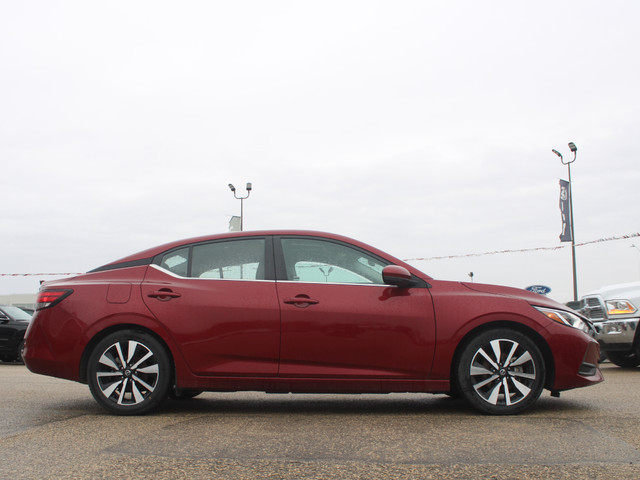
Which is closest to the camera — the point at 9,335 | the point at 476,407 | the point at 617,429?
the point at 617,429

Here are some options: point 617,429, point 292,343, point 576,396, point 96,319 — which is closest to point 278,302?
point 292,343

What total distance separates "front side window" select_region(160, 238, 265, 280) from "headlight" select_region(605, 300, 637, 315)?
6.49 m

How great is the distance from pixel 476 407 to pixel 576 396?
1972mm

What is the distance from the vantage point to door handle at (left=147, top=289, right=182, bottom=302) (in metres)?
5.63

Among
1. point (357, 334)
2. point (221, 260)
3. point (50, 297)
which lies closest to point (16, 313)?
point (50, 297)

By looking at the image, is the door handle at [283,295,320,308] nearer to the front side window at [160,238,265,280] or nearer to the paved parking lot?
the front side window at [160,238,265,280]

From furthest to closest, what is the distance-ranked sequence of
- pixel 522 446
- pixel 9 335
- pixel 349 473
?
pixel 9 335 → pixel 522 446 → pixel 349 473

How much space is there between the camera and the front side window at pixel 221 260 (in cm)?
577

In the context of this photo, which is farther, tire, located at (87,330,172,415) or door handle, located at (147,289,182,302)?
door handle, located at (147,289,182,302)

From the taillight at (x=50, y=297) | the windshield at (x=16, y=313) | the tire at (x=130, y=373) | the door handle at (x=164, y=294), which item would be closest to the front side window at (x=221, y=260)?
the door handle at (x=164, y=294)

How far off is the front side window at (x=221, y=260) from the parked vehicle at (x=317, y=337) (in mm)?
29

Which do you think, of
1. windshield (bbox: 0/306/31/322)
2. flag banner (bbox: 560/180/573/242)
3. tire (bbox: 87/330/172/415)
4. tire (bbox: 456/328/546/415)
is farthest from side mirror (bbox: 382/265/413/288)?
flag banner (bbox: 560/180/573/242)

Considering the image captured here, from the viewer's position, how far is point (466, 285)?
5.71 m

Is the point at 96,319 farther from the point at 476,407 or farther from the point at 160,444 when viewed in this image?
the point at 476,407
